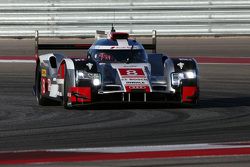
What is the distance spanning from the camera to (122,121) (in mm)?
11805

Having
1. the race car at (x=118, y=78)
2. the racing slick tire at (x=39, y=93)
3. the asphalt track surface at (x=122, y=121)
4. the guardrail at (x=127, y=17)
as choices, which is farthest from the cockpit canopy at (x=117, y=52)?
the guardrail at (x=127, y=17)

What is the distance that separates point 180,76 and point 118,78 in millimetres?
958

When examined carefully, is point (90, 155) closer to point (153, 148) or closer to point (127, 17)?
point (153, 148)

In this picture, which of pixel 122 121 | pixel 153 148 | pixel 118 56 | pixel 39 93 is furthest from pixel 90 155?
pixel 39 93

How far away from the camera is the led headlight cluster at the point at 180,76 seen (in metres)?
13.5

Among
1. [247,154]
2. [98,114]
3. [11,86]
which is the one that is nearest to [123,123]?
[98,114]

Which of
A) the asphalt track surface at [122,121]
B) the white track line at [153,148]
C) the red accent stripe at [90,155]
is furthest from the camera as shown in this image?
the asphalt track surface at [122,121]

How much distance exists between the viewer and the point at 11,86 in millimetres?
17312

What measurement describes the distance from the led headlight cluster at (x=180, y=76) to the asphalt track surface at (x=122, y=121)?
390 millimetres

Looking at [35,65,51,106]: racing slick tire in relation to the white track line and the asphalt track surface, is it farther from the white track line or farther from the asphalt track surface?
the white track line

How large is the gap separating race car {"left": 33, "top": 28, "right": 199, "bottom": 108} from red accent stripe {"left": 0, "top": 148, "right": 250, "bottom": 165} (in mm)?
4392

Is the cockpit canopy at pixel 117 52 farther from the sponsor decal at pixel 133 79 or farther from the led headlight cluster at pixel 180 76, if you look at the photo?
the led headlight cluster at pixel 180 76

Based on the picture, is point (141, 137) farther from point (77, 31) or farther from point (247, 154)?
point (77, 31)

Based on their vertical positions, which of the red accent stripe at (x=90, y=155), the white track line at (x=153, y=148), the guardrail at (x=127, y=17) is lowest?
the guardrail at (x=127, y=17)
